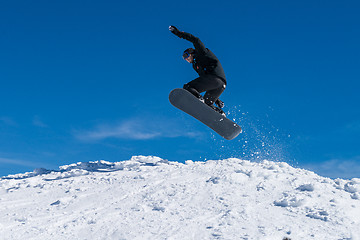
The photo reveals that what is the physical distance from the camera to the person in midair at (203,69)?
24.4 feet

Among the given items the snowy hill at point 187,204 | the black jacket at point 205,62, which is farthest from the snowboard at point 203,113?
the snowy hill at point 187,204

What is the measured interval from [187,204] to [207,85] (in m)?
9.04

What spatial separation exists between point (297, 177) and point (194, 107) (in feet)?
42.1

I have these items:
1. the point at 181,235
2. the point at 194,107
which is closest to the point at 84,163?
the point at 181,235

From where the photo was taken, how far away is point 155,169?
2167 cm


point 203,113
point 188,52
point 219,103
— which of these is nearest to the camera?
point 188,52

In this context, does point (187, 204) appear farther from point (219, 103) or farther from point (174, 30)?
point (174, 30)

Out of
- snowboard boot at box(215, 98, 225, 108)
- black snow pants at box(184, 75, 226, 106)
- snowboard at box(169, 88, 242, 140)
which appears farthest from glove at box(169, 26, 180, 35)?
snowboard boot at box(215, 98, 225, 108)

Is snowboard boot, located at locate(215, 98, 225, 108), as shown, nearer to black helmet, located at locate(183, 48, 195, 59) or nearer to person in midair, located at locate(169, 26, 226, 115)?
person in midair, located at locate(169, 26, 226, 115)

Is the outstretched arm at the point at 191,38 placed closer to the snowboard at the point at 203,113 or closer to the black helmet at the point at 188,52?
the black helmet at the point at 188,52

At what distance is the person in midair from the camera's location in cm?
743

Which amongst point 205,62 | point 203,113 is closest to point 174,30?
point 205,62

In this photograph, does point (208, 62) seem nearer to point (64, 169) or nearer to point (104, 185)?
point (104, 185)

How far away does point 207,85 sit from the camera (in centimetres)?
777
